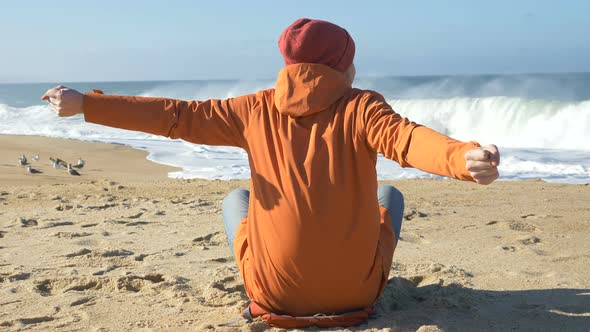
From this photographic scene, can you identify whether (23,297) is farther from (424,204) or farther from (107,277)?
(424,204)

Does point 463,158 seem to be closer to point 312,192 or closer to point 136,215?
point 312,192

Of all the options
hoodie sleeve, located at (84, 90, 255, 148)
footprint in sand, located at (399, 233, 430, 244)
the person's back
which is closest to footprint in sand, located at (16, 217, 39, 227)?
footprint in sand, located at (399, 233, 430, 244)

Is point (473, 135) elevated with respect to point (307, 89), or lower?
lower

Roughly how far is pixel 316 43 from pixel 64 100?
947 mm

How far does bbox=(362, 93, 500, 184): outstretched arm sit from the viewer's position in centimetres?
196

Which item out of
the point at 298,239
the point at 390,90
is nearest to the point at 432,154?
the point at 298,239

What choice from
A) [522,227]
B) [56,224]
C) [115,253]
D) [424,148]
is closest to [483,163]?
[424,148]

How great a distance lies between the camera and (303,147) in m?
2.54

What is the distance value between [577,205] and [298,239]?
4721 millimetres

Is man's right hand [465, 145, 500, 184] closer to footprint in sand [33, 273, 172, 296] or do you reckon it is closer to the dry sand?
the dry sand

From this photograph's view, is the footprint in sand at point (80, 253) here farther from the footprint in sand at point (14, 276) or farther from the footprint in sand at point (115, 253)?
the footprint in sand at point (14, 276)

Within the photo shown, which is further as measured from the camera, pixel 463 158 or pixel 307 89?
pixel 307 89

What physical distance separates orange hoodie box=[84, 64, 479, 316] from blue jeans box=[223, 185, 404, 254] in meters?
0.36

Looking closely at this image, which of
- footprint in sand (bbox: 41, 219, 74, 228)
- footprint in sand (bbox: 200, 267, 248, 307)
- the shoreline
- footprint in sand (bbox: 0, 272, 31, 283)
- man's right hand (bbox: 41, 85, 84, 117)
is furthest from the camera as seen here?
the shoreline
